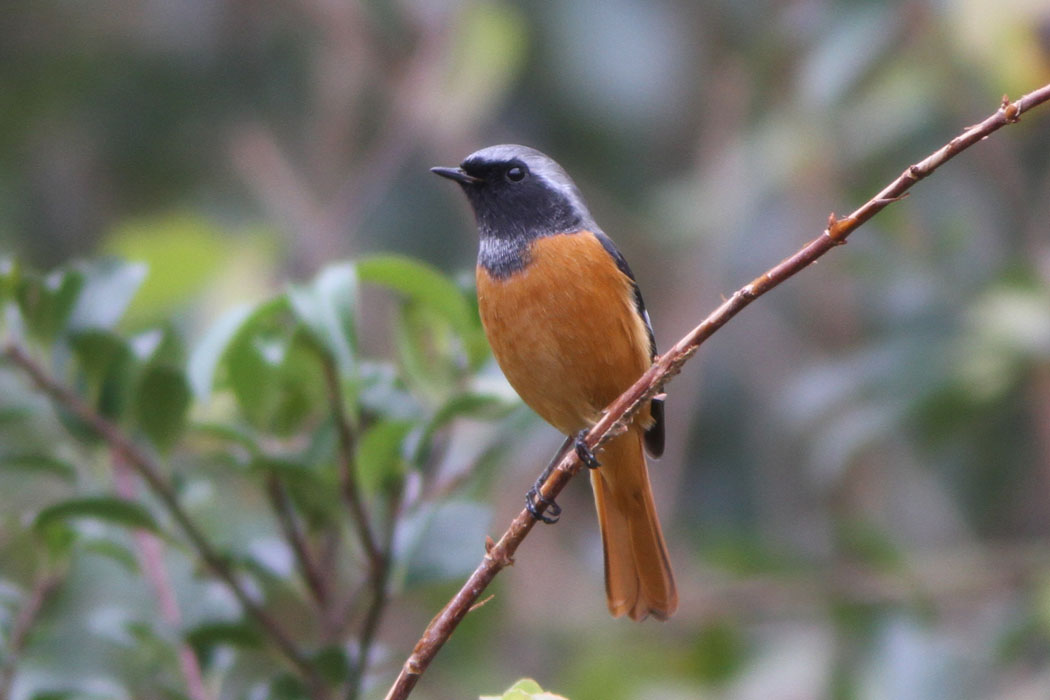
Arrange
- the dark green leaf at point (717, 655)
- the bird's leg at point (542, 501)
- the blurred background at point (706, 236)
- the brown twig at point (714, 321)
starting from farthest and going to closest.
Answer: the dark green leaf at point (717, 655) < the blurred background at point (706, 236) < the bird's leg at point (542, 501) < the brown twig at point (714, 321)

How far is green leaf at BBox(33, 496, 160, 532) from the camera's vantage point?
8.12 ft

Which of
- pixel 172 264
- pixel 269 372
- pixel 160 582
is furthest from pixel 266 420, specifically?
pixel 172 264

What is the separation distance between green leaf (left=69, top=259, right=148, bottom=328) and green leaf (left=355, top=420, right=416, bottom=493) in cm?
61

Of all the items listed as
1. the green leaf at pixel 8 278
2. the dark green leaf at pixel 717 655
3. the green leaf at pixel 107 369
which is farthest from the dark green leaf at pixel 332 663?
the dark green leaf at pixel 717 655

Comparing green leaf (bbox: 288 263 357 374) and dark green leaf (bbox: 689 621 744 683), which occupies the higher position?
dark green leaf (bbox: 689 621 744 683)

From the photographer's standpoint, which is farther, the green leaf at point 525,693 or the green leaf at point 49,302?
the green leaf at point 49,302

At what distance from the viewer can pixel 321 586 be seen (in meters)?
2.70

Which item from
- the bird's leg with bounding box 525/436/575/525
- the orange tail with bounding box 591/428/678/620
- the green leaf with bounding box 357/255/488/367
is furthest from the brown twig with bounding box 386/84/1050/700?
the orange tail with bounding box 591/428/678/620

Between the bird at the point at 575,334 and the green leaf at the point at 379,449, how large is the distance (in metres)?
0.49

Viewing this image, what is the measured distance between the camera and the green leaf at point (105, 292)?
2637 mm

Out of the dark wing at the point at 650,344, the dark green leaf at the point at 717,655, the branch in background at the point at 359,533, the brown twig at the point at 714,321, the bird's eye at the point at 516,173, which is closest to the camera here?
the brown twig at the point at 714,321

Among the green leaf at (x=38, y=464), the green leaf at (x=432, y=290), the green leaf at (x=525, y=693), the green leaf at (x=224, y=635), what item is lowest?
the green leaf at (x=525, y=693)

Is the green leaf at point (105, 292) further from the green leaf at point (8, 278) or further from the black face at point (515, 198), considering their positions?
the black face at point (515, 198)

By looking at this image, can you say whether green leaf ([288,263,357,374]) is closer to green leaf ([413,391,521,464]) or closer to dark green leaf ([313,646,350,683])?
green leaf ([413,391,521,464])
